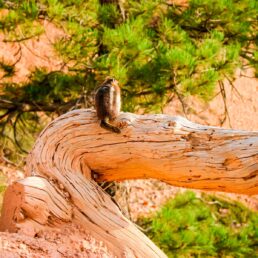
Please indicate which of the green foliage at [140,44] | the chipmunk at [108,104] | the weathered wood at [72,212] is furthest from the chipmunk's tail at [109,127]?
the green foliage at [140,44]

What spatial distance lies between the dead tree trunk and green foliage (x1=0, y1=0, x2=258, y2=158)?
98 cm

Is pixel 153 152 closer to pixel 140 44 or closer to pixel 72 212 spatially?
pixel 72 212

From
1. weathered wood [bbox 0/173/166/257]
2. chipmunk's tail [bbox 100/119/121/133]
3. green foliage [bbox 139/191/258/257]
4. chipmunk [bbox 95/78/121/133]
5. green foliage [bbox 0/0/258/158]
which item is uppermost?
green foliage [bbox 0/0/258/158]

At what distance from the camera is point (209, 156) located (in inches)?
131

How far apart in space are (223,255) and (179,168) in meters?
1.50

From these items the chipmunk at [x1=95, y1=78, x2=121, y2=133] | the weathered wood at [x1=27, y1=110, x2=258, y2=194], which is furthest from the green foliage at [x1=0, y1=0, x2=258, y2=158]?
Answer: the weathered wood at [x1=27, y1=110, x2=258, y2=194]

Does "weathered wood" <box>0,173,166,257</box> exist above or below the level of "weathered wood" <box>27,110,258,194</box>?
below

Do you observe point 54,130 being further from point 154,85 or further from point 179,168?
point 154,85

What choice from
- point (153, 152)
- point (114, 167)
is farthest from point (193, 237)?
point (153, 152)

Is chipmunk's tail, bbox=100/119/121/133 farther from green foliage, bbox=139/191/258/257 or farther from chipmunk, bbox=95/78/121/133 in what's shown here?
green foliage, bbox=139/191/258/257

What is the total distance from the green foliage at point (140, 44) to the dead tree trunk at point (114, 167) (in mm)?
980

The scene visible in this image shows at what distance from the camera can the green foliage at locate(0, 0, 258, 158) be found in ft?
15.2

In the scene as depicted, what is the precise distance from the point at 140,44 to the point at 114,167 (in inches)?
47.1

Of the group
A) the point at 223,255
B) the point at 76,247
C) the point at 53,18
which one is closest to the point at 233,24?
the point at 53,18
